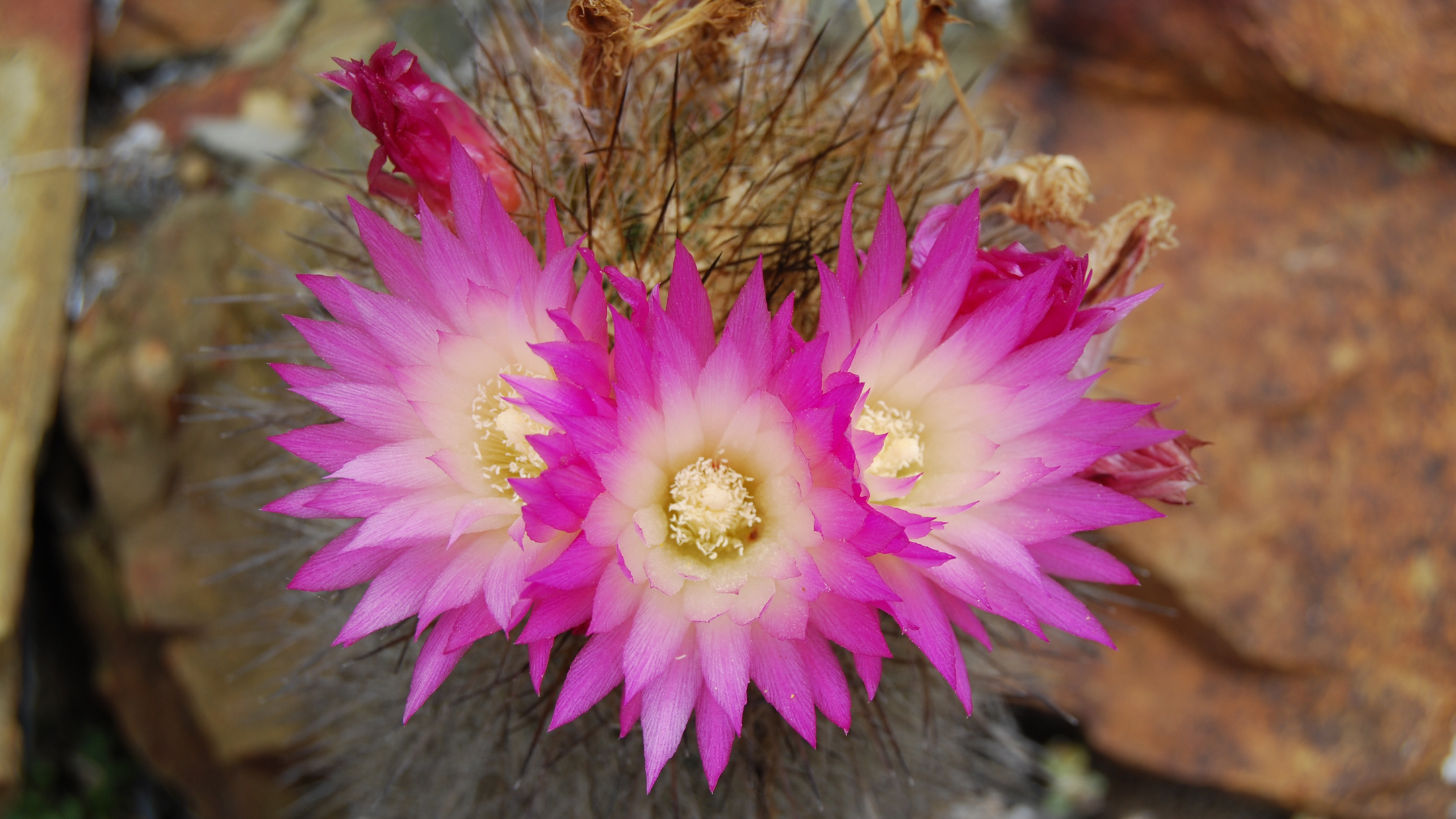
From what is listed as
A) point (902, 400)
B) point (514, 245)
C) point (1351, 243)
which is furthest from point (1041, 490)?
point (1351, 243)

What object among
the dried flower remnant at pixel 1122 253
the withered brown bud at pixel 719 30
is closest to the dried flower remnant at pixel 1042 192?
the dried flower remnant at pixel 1122 253

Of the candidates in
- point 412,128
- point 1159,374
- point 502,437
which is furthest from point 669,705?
point 1159,374

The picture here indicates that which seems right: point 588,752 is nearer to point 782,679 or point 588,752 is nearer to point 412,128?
point 782,679

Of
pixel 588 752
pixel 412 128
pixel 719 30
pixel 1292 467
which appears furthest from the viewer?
pixel 1292 467

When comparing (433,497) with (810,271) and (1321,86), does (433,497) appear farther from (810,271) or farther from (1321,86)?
(1321,86)

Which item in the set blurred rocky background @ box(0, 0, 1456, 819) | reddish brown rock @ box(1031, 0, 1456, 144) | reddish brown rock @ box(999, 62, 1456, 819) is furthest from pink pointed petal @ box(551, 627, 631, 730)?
reddish brown rock @ box(1031, 0, 1456, 144)
